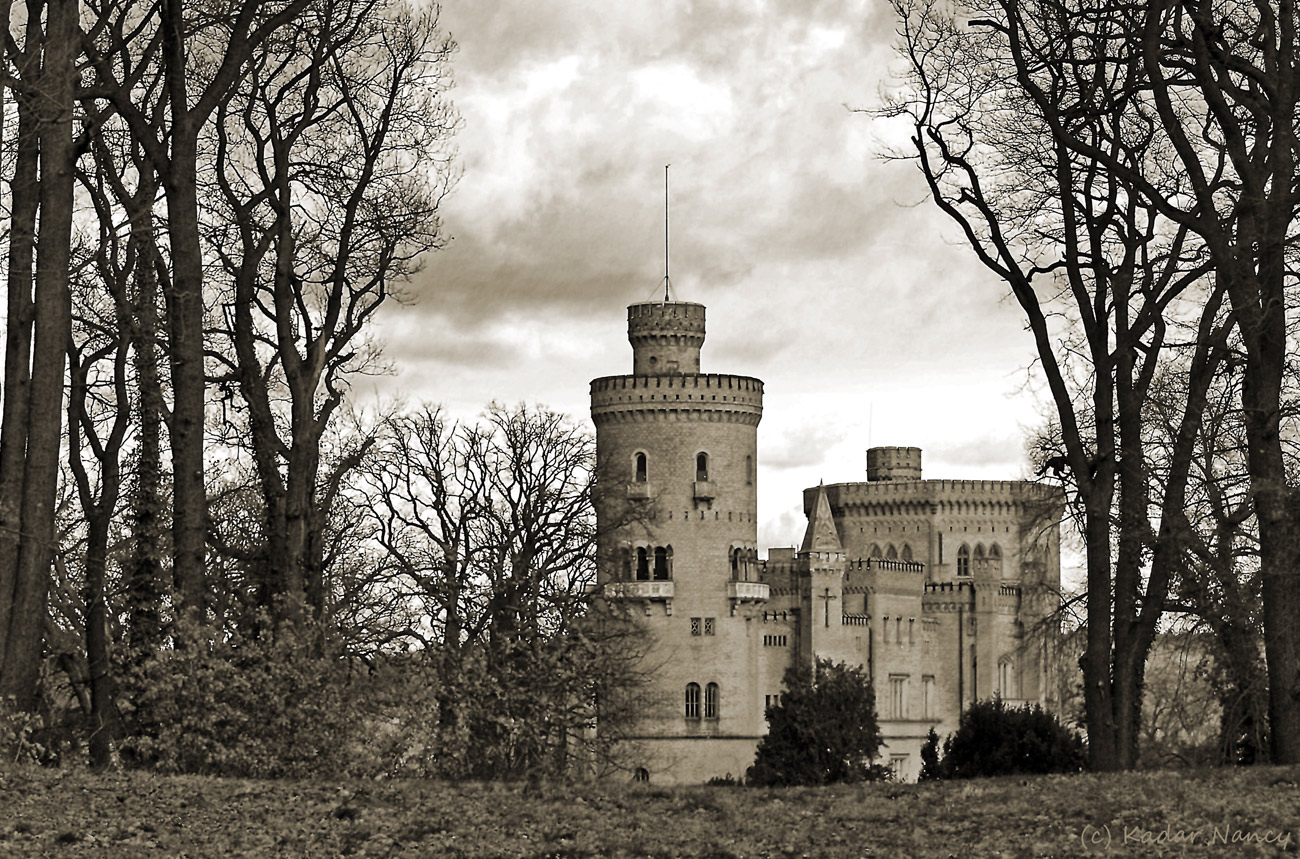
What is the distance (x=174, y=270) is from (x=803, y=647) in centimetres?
6631

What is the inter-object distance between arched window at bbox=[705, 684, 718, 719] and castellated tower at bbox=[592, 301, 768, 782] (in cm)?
4

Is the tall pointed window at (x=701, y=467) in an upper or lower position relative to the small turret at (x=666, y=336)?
lower

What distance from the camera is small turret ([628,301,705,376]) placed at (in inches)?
3147

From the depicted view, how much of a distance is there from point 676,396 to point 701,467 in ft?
10.5

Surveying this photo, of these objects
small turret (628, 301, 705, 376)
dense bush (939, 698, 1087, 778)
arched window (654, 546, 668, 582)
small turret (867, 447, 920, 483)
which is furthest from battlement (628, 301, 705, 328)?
dense bush (939, 698, 1087, 778)

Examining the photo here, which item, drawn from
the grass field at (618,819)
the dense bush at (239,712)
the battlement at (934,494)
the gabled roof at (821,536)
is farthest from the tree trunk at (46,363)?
the battlement at (934,494)

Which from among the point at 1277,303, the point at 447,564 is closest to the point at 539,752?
the point at 447,564

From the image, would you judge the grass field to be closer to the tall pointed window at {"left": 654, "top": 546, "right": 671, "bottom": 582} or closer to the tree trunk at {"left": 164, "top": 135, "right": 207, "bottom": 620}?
the tree trunk at {"left": 164, "top": 135, "right": 207, "bottom": 620}

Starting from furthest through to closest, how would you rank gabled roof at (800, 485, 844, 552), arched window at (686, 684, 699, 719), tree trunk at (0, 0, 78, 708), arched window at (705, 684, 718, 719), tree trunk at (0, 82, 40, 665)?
gabled roof at (800, 485, 844, 552), arched window at (705, 684, 718, 719), arched window at (686, 684, 699, 719), tree trunk at (0, 0, 78, 708), tree trunk at (0, 82, 40, 665)

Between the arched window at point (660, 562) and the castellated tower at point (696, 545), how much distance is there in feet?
0.14

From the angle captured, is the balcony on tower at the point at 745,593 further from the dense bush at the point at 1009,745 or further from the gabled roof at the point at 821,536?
A: the dense bush at the point at 1009,745

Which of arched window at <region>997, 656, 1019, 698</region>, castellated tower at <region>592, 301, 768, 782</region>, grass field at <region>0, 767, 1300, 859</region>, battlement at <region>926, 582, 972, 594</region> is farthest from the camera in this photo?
battlement at <region>926, 582, 972, 594</region>

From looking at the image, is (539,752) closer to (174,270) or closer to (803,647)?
(174,270)

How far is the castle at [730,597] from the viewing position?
76188 mm
